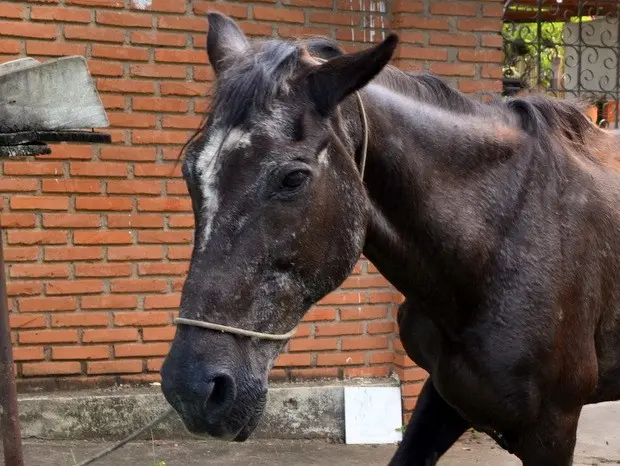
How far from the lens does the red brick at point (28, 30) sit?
195 inches

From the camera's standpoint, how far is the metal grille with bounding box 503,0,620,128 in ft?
21.3

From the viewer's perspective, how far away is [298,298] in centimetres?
254

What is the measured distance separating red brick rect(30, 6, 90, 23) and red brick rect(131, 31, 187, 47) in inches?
11.0

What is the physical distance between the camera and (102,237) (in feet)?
17.0

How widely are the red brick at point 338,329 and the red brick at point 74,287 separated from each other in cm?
129

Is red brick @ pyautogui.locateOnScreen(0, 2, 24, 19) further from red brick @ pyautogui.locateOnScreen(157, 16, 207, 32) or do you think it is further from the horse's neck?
the horse's neck

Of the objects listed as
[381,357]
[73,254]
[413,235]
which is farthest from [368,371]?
[413,235]

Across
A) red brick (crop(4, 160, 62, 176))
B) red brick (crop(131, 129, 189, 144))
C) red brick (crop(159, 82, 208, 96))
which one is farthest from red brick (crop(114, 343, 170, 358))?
red brick (crop(159, 82, 208, 96))

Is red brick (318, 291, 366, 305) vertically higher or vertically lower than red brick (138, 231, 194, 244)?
lower

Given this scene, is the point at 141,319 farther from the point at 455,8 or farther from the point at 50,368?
the point at 455,8

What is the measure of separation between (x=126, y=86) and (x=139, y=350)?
57.9 inches

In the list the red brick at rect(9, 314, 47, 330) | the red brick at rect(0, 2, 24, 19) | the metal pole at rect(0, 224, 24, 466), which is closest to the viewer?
the metal pole at rect(0, 224, 24, 466)

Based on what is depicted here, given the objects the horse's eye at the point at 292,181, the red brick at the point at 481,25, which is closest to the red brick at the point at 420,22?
the red brick at the point at 481,25

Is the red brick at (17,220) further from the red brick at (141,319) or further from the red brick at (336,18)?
the red brick at (336,18)
